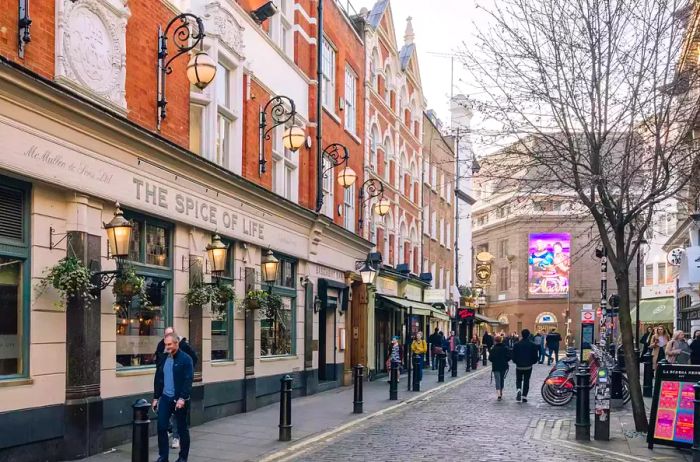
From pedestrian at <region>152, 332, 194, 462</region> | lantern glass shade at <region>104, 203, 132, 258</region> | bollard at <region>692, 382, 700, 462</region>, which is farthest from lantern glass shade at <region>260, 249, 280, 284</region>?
bollard at <region>692, 382, 700, 462</region>

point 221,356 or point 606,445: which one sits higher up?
point 221,356

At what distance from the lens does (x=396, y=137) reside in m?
34.8

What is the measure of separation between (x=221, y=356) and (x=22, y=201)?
6922mm

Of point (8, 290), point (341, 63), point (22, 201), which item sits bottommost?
point (8, 290)

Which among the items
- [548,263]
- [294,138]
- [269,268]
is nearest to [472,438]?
[269,268]

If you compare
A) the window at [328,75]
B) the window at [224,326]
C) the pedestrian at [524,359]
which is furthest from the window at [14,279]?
the window at [328,75]

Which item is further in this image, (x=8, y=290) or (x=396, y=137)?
(x=396, y=137)

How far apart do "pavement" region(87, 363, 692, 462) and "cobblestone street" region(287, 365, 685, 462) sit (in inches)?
0.6

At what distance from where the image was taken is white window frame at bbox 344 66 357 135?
27.0 m

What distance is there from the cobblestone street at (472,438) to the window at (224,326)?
3.31 meters

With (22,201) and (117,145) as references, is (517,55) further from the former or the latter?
(22,201)

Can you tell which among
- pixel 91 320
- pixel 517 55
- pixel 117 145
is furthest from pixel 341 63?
pixel 91 320

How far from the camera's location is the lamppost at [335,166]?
903 inches

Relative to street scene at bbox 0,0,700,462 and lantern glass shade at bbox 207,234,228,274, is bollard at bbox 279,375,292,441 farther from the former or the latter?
lantern glass shade at bbox 207,234,228,274
